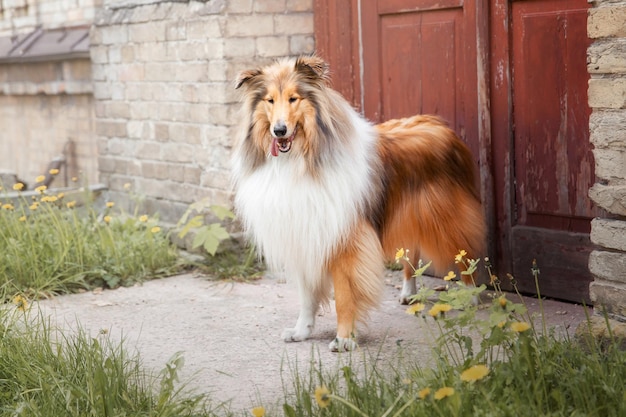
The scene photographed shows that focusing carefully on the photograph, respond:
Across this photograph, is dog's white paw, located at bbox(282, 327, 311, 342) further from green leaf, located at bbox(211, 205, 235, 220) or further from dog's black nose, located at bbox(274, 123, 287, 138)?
green leaf, located at bbox(211, 205, 235, 220)

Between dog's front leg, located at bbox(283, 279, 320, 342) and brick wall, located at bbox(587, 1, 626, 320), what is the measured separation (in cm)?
157

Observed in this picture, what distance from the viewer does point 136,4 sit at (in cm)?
806

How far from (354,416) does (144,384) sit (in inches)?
46.3

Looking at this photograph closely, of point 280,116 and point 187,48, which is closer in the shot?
point 280,116

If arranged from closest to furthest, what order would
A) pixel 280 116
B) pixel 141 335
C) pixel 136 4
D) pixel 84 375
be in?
1. pixel 84 375
2. pixel 280 116
3. pixel 141 335
4. pixel 136 4

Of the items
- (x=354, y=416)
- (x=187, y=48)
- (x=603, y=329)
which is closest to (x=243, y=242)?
(x=187, y=48)

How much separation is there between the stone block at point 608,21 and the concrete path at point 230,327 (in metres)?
1.59

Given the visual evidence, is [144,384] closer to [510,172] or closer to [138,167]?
[510,172]

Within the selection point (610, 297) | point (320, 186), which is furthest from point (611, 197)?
point (320, 186)

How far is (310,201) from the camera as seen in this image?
16.2 feet

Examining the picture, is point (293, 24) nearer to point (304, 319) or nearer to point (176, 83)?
point (176, 83)

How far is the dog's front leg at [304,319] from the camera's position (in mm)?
5211

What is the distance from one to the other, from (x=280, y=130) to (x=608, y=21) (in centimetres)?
160

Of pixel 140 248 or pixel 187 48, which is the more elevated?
pixel 187 48
